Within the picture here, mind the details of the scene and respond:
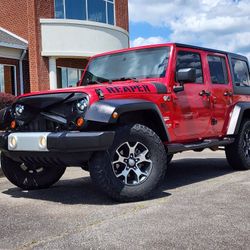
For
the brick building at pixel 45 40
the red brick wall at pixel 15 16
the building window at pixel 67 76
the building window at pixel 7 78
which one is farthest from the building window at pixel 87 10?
the building window at pixel 7 78

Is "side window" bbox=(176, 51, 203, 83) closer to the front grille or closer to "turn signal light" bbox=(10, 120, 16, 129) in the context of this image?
the front grille

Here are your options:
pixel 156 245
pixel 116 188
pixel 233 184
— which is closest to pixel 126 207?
pixel 116 188

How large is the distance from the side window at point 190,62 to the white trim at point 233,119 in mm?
966

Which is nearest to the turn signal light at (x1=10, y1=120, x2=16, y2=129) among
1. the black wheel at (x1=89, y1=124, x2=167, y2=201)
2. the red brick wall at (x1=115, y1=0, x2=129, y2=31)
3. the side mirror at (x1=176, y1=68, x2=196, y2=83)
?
the black wheel at (x1=89, y1=124, x2=167, y2=201)

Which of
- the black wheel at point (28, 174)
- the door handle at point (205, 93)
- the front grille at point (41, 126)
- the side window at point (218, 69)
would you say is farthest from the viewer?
the side window at point (218, 69)

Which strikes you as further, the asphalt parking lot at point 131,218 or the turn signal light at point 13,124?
the turn signal light at point 13,124

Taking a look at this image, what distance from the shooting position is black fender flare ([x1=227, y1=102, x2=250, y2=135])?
775cm

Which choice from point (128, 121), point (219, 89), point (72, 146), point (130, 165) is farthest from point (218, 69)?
point (72, 146)

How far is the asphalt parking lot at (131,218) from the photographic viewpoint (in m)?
4.08

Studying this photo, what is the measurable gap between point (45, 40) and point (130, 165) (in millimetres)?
A: 14859

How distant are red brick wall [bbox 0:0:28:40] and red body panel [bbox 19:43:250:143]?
1382 cm

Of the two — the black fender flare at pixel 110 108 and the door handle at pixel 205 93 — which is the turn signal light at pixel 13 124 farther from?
the door handle at pixel 205 93

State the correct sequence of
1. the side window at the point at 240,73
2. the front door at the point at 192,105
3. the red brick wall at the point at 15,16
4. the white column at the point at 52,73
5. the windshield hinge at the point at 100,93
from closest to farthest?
1. the windshield hinge at the point at 100,93
2. the front door at the point at 192,105
3. the side window at the point at 240,73
4. the white column at the point at 52,73
5. the red brick wall at the point at 15,16

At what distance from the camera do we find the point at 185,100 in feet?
21.8
